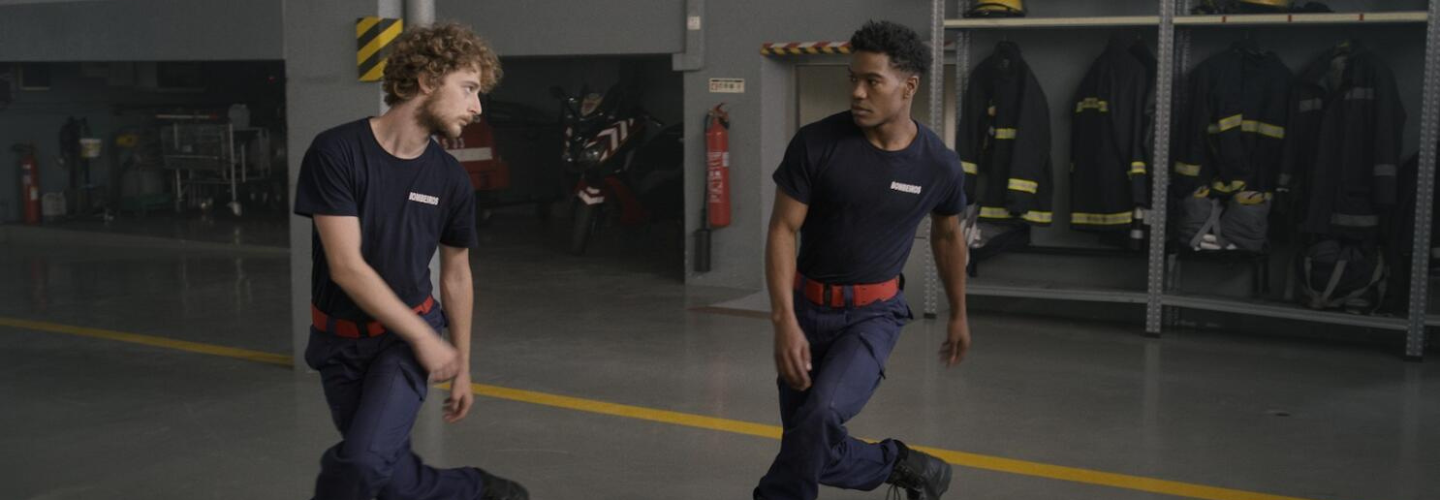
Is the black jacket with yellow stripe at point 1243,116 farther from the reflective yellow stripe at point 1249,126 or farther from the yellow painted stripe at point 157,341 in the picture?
the yellow painted stripe at point 157,341

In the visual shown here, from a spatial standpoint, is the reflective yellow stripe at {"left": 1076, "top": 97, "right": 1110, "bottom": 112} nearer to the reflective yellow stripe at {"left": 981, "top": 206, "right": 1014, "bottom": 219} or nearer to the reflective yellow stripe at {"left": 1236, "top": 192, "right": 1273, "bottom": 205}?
the reflective yellow stripe at {"left": 981, "top": 206, "right": 1014, "bottom": 219}

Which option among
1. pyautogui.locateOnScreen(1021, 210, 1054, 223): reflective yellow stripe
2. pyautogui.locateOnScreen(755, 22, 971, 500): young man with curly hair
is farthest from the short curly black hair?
pyautogui.locateOnScreen(1021, 210, 1054, 223): reflective yellow stripe

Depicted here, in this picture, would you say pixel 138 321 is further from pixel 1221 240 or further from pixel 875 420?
pixel 1221 240

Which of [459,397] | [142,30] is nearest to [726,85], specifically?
[142,30]

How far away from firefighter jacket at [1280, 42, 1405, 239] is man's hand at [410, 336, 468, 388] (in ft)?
19.0

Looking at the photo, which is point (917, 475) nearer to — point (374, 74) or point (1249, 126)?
point (374, 74)

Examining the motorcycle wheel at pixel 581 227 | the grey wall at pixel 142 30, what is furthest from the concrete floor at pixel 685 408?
the grey wall at pixel 142 30

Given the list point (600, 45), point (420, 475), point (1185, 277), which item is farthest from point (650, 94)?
point (420, 475)

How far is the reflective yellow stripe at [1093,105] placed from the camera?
27.8ft

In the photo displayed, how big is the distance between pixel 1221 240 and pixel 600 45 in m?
4.62

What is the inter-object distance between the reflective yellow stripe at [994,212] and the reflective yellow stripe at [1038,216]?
0.45 feet

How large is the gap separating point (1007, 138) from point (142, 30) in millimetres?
8102

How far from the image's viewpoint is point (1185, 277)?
8836 mm

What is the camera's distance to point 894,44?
423cm
